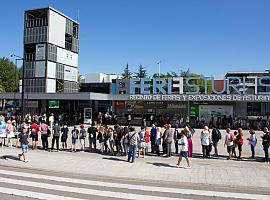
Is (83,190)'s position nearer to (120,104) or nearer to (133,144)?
(133,144)

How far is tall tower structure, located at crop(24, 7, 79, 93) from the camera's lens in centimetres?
4156

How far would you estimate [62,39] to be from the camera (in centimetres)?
4416

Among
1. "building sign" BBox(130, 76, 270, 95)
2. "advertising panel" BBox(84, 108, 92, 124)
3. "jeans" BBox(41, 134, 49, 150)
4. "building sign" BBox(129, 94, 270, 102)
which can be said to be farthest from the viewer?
"advertising panel" BBox(84, 108, 92, 124)

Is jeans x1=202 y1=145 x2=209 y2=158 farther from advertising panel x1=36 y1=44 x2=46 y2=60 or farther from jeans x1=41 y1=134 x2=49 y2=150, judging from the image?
advertising panel x1=36 y1=44 x2=46 y2=60

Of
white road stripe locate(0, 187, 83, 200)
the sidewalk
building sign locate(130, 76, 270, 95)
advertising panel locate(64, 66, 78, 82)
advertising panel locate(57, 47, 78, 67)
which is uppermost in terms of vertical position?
advertising panel locate(57, 47, 78, 67)

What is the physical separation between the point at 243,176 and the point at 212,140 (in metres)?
4.32

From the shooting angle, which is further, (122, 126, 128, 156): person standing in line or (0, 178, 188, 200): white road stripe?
(122, 126, 128, 156): person standing in line

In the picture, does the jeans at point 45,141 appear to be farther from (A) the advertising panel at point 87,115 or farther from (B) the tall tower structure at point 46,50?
(B) the tall tower structure at point 46,50

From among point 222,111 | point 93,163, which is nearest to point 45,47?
point 222,111

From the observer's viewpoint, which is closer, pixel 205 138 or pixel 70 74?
pixel 205 138

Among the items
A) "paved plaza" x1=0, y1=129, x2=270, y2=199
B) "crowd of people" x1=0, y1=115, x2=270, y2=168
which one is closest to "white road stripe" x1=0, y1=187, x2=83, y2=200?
"paved plaza" x1=0, y1=129, x2=270, y2=199

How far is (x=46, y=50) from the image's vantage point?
41.2 m

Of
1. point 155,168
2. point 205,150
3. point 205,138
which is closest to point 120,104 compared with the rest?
point 205,150

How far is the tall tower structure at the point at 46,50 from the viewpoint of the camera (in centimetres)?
4156
